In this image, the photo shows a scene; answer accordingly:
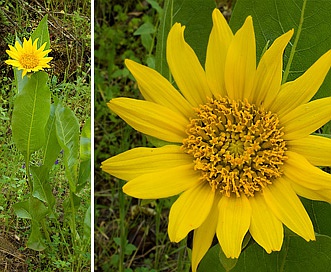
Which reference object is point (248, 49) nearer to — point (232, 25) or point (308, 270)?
point (232, 25)

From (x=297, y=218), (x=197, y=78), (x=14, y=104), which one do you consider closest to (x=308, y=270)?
(x=297, y=218)

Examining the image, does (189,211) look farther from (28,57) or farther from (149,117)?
(28,57)

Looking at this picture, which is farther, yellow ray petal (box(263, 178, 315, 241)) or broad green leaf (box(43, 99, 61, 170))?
broad green leaf (box(43, 99, 61, 170))

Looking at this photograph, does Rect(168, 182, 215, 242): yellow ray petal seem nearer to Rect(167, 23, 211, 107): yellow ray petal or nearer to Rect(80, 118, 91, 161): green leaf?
Rect(167, 23, 211, 107): yellow ray petal

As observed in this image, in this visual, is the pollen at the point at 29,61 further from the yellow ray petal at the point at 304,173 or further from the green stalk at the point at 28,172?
the yellow ray petal at the point at 304,173

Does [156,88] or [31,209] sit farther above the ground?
[156,88]

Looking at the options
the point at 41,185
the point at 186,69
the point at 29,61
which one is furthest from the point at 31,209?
the point at 186,69

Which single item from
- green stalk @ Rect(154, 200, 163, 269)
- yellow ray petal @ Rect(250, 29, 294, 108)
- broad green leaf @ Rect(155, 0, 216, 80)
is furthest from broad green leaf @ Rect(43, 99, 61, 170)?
green stalk @ Rect(154, 200, 163, 269)
